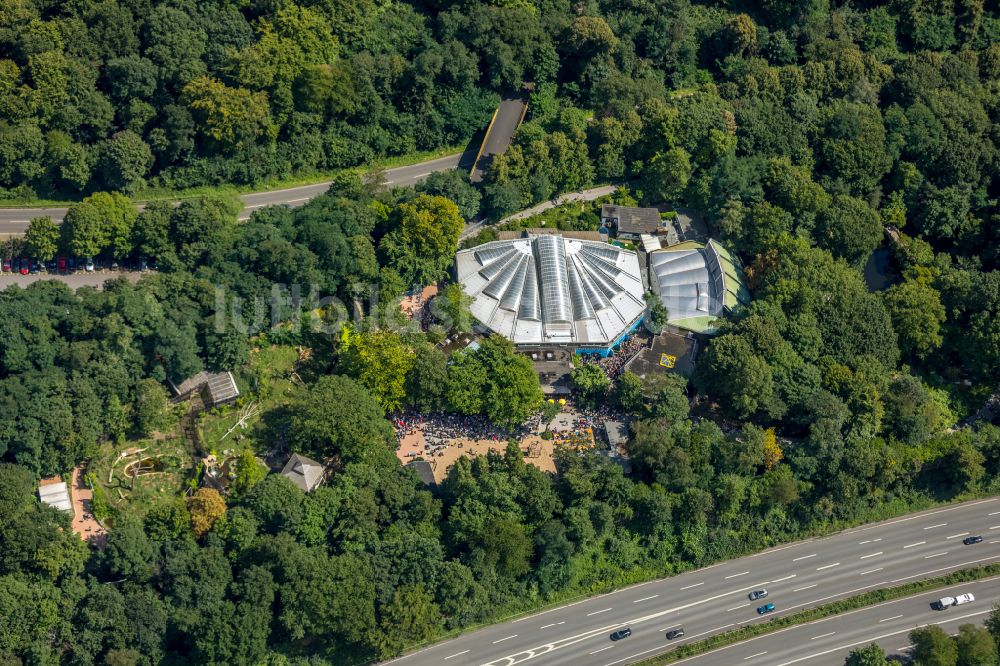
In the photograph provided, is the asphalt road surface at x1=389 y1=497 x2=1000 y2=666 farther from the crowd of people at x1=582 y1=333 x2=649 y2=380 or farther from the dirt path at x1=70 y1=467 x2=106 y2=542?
the dirt path at x1=70 y1=467 x2=106 y2=542

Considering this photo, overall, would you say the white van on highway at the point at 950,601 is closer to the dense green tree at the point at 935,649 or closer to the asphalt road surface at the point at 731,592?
the asphalt road surface at the point at 731,592

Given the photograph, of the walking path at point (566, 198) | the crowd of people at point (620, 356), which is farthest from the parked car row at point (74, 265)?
the crowd of people at point (620, 356)

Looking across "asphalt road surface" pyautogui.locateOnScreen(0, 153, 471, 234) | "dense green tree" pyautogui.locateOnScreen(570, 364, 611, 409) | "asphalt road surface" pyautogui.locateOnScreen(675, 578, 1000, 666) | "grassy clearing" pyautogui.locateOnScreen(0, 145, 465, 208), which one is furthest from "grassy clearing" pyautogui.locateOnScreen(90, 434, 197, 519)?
"asphalt road surface" pyautogui.locateOnScreen(675, 578, 1000, 666)

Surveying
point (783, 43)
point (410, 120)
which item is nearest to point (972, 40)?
point (783, 43)

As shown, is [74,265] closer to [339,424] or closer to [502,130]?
[339,424]

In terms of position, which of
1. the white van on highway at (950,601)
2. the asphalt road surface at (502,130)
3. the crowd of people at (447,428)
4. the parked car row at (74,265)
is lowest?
the white van on highway at (950,601)

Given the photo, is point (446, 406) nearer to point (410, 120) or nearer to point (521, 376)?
point (521, 376)

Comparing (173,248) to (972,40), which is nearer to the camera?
(173,248)
